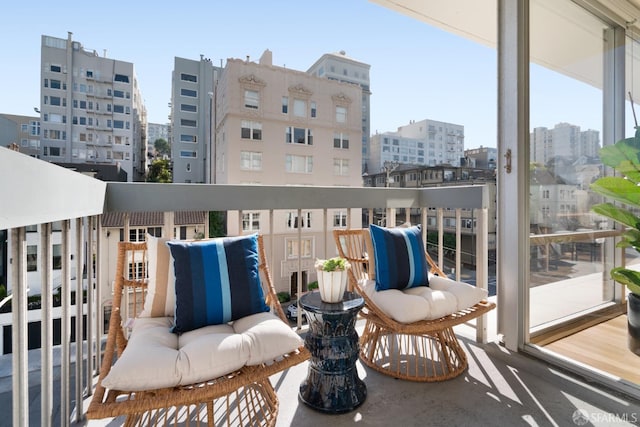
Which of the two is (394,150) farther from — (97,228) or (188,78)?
(97,228)

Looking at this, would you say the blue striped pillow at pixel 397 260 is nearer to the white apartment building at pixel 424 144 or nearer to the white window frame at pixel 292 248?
the white window frame at pixel 292 248

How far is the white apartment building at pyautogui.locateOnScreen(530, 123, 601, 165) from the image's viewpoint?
6.33 ft

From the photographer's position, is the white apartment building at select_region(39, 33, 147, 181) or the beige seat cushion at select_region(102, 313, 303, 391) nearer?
the beige seat cushion at select_region(102, 313, 303, 391)

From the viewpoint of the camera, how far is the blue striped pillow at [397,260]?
1.80 meters

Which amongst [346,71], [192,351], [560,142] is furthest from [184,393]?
[346,71]

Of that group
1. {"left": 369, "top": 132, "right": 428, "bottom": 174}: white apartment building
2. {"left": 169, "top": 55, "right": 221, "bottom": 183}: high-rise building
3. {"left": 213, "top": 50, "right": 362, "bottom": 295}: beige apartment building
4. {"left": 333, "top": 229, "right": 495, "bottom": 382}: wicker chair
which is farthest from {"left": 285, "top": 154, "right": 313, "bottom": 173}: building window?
{"left": 369, "top": 132, "right": 428, "bottom": 174}: white apartment building

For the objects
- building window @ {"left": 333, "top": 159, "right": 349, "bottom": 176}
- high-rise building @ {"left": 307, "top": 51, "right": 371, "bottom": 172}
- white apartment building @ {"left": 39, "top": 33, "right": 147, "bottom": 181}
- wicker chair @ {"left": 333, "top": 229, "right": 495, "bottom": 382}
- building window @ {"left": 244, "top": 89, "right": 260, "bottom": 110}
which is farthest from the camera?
high-rise building @ {"left": 307, "top": 51, "right": 371, "bottom": 172}

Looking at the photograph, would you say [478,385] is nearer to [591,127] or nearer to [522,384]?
[522,384]

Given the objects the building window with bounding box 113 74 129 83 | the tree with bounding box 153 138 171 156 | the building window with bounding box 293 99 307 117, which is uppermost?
the building window with bounding box 113 74 129 83

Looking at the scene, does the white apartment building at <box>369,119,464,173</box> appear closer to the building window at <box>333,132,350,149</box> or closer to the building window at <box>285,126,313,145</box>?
the building window at <box>333,132,350,149</box>

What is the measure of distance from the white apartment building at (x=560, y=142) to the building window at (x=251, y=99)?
1394 cm

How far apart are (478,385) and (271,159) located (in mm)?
14175

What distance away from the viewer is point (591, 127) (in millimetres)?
→ 1949

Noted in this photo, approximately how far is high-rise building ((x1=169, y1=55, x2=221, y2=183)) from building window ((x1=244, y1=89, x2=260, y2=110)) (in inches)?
360
